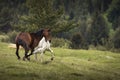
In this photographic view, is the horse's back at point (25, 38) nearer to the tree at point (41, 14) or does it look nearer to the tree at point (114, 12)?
the tree at point (41, 14)

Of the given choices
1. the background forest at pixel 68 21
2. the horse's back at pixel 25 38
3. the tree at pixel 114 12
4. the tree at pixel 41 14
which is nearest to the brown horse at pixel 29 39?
the horse's back at pixel 25 38

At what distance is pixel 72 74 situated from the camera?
18.4m

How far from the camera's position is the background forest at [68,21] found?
4638 cm

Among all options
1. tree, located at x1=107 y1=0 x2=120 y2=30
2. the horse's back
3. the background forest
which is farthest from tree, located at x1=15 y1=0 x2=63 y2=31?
tree, located at x1=107 y1=0 x2=120 y2=30

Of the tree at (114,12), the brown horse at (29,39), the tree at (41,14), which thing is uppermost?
the tree at (114,12)

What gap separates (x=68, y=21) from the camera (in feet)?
178

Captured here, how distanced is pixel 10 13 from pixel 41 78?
233 ft

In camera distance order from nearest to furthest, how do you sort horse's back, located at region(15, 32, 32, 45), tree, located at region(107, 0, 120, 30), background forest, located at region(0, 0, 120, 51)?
horse's back, located at region(15, 32, 32, 45), background forest, located at region(0, 0, 120, 51), tree, located at region(107, 0, 120, 30)

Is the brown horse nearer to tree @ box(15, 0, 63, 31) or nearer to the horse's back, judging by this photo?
the horse's back

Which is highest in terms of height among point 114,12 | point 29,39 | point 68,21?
point 114,12

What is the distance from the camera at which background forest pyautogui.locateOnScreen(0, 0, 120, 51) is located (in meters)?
46.4

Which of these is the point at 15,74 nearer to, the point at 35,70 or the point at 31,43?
the point at 35,70

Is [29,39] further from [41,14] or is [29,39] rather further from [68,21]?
[68,21]

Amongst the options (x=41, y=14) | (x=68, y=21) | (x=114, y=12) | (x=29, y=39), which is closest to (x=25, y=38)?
(x=29, y=39)
